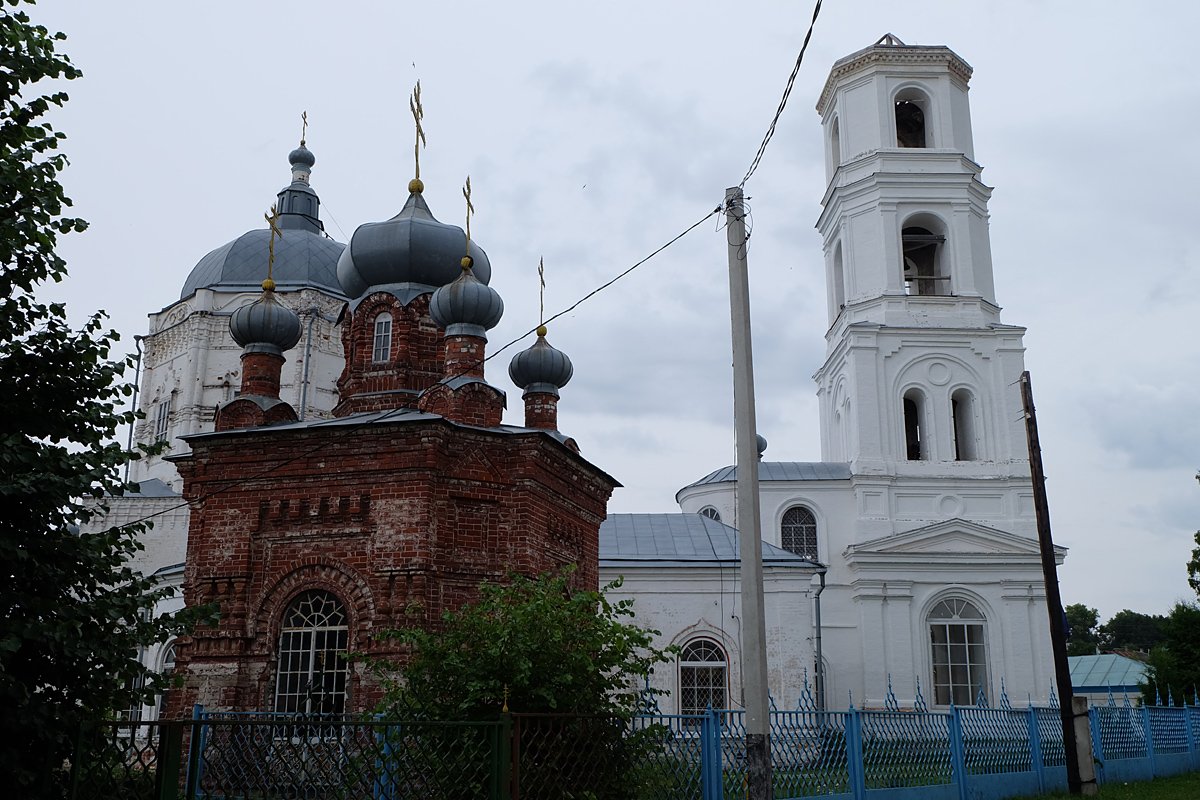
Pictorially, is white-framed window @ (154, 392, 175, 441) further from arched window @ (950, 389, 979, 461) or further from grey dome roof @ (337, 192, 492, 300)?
arched window @ (950, 389, 979, 461)

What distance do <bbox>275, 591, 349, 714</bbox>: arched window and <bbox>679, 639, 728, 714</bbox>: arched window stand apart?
979 centimetres

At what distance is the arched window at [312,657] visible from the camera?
11.3m

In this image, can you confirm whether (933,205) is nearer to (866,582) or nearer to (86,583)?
(866,582)

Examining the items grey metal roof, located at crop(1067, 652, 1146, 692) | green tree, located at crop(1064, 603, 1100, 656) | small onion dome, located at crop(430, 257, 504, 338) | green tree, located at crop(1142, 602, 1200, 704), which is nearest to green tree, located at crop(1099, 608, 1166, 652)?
green tree, located at crop(1064, 603, 1100, 656)

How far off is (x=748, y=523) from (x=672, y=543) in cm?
1448

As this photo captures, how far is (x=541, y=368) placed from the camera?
1445 centimetres

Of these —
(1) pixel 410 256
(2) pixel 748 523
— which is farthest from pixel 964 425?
(2) pixel 748 523

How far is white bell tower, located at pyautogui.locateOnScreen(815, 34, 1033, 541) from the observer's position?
2536 centimetres

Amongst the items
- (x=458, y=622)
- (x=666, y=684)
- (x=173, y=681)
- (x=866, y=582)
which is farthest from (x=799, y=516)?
(x=173, y=681)

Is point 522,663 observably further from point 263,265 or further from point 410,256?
point 263,265

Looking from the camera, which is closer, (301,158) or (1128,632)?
(301,158)

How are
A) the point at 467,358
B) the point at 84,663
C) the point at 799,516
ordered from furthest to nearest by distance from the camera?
the point at 799,516, the point at 467,358, the point at 84,663

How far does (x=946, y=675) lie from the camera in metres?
24.0

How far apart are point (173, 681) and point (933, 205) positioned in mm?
23689
